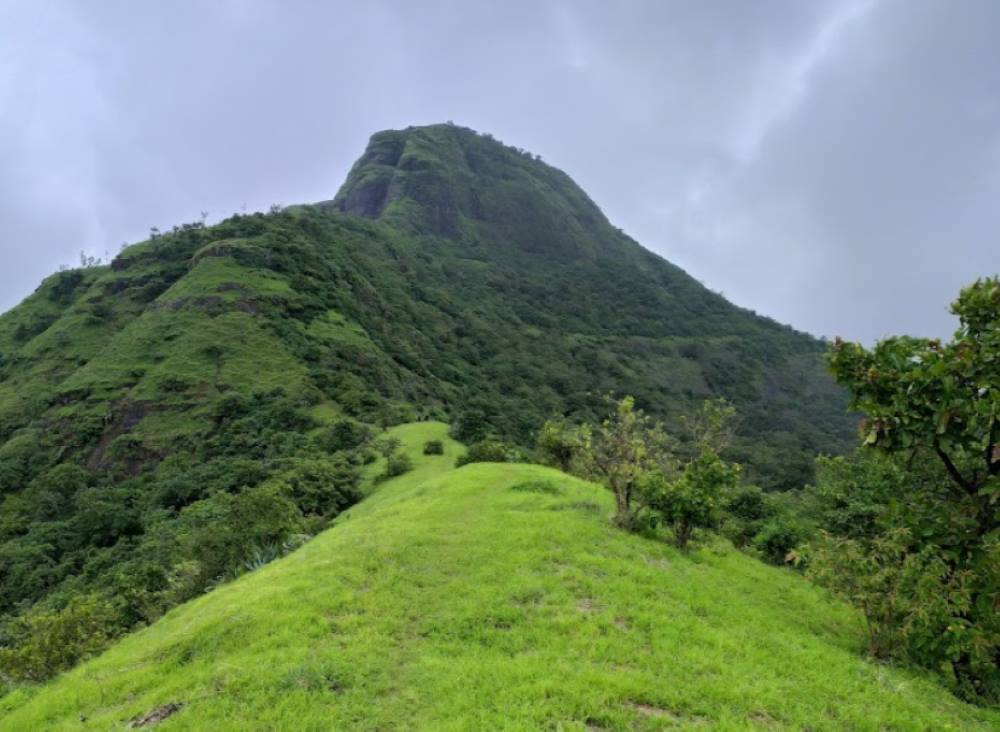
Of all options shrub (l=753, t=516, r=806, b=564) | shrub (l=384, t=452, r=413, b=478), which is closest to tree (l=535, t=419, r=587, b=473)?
Answer: shrub (l=753, t=516, r=806, b=564)

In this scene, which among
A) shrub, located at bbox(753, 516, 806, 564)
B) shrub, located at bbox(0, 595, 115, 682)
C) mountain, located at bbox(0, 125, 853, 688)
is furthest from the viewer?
mountain, located at bbox(0, 125, 853, 688)

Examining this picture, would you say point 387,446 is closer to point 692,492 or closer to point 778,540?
point 778,540

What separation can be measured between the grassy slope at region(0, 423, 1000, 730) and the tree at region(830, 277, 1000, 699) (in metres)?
1.01

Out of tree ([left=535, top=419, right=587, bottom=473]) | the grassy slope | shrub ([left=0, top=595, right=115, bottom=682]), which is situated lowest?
shrub ([left=0, top=595, right=115, bottom=682])

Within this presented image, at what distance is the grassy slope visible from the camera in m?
8.92

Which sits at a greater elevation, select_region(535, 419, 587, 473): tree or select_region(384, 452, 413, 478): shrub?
select_region(535, 419, 587, 473): tree

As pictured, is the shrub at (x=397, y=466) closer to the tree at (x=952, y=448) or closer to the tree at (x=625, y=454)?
the tree at (x=625, y=454)

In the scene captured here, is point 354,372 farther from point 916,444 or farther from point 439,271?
point 439,271

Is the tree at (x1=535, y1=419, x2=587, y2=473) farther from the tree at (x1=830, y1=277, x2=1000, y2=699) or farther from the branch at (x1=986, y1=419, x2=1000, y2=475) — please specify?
the branch at (x1=986, y1=419, x2=1000, y2=475)

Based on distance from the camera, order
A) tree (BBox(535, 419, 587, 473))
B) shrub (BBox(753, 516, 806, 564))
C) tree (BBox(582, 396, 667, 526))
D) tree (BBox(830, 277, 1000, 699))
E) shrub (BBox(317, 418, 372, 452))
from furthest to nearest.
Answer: shrub (BBox(317, 418, 372, 452)), tree (BBox(535, 419, 587, 473)), shrub (BBox(753, 516, 806, 564)), tree (BBox(582, 396, 667, 526)), tree (BBox(830, 277, 1000, 699))

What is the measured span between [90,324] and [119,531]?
157ft

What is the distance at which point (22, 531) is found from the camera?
52.3 meters

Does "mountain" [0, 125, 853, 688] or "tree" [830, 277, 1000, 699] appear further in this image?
"mountain" [0, 125, 853, 688]

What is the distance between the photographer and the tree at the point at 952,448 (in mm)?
10703
